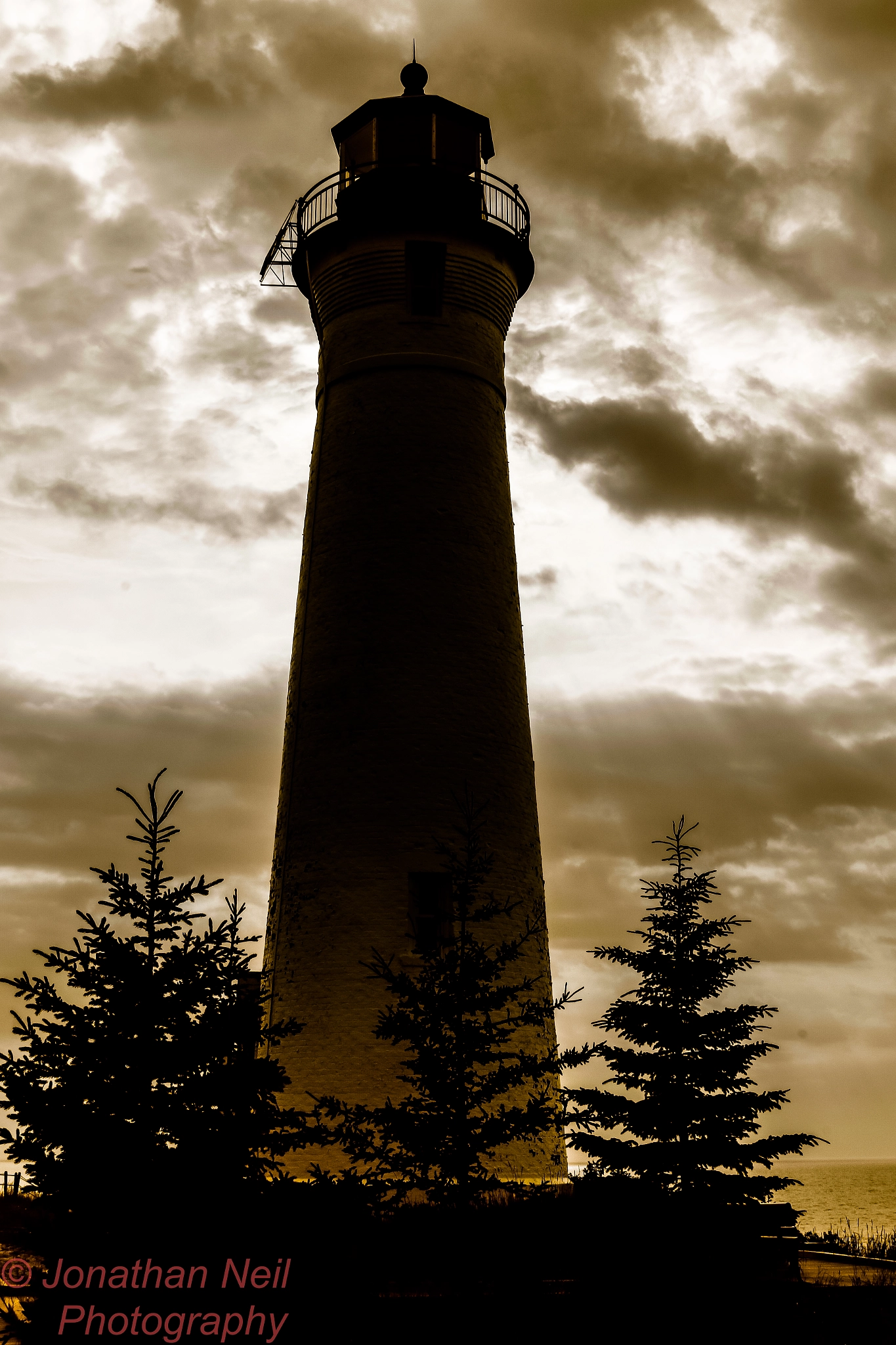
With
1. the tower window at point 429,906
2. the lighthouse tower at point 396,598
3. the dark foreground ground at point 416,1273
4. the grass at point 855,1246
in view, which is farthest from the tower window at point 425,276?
the grass at point 855,1246

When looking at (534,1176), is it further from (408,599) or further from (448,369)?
(448,369)

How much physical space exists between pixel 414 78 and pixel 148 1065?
20.4 meters

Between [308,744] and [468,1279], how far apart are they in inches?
357

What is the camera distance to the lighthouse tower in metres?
19.0

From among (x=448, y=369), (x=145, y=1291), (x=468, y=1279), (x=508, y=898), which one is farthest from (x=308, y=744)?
(x=145, y=1291)

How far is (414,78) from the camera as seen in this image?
80.6 feet

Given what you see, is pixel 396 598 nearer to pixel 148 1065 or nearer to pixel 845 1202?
pixel 148 1065

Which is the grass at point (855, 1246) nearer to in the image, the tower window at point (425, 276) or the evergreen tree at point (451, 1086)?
the evergreen tree at point (451, 1086)

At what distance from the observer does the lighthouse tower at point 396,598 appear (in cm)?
1898

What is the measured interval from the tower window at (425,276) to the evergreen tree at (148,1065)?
42.3ft

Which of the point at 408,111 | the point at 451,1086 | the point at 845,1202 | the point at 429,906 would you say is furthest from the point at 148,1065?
the point at 845,1202

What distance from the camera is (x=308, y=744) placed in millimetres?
20453

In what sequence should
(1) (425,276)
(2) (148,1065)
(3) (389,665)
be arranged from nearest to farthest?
(2) (148,1065), (3) (389,665), (1) (425,276)

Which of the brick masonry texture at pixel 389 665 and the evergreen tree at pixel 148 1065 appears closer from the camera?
the evergreen tree at pixel 148 1065
